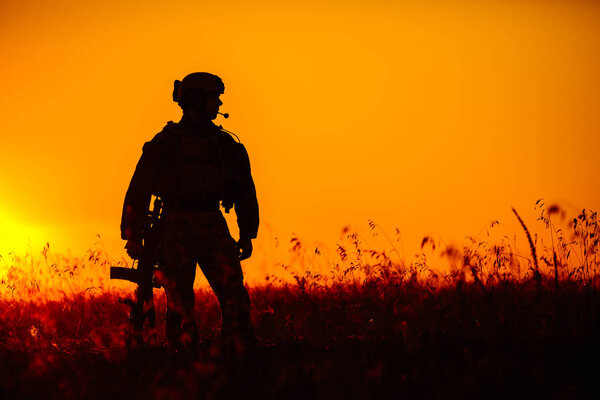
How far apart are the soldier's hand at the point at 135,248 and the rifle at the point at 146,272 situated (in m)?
0.03

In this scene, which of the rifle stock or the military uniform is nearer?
the military uniform

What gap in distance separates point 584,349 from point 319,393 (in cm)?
195

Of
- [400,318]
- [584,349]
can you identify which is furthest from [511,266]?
[584,349]

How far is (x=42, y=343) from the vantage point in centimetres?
664

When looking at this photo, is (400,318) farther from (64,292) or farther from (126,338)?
(64,292)

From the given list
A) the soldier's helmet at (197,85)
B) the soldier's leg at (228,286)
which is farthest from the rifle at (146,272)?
the soldier's helmet at (197,85)

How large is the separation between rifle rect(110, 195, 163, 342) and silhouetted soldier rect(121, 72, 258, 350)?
99 mm

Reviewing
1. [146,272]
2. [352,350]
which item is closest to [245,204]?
[146,272]

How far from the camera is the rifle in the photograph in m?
6.24

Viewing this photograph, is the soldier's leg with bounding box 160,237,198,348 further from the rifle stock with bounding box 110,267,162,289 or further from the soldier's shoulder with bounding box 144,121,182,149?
the soldier's shoulder with bounding box 144,121,182,149

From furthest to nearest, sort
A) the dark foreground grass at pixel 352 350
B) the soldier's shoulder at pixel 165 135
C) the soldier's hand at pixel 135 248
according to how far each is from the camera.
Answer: the soldier's hand at pixel 135 248 < the soldier's shoulder at pixel 165 135 < the dark foreground grass at pixel 352 350

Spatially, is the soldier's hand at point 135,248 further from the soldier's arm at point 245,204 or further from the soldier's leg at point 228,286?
the soldier's arm at point 245,204

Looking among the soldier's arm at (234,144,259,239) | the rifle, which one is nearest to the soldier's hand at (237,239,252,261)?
the soldier's arm at (234,144,259,239)

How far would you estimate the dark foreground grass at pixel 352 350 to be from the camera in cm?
441
